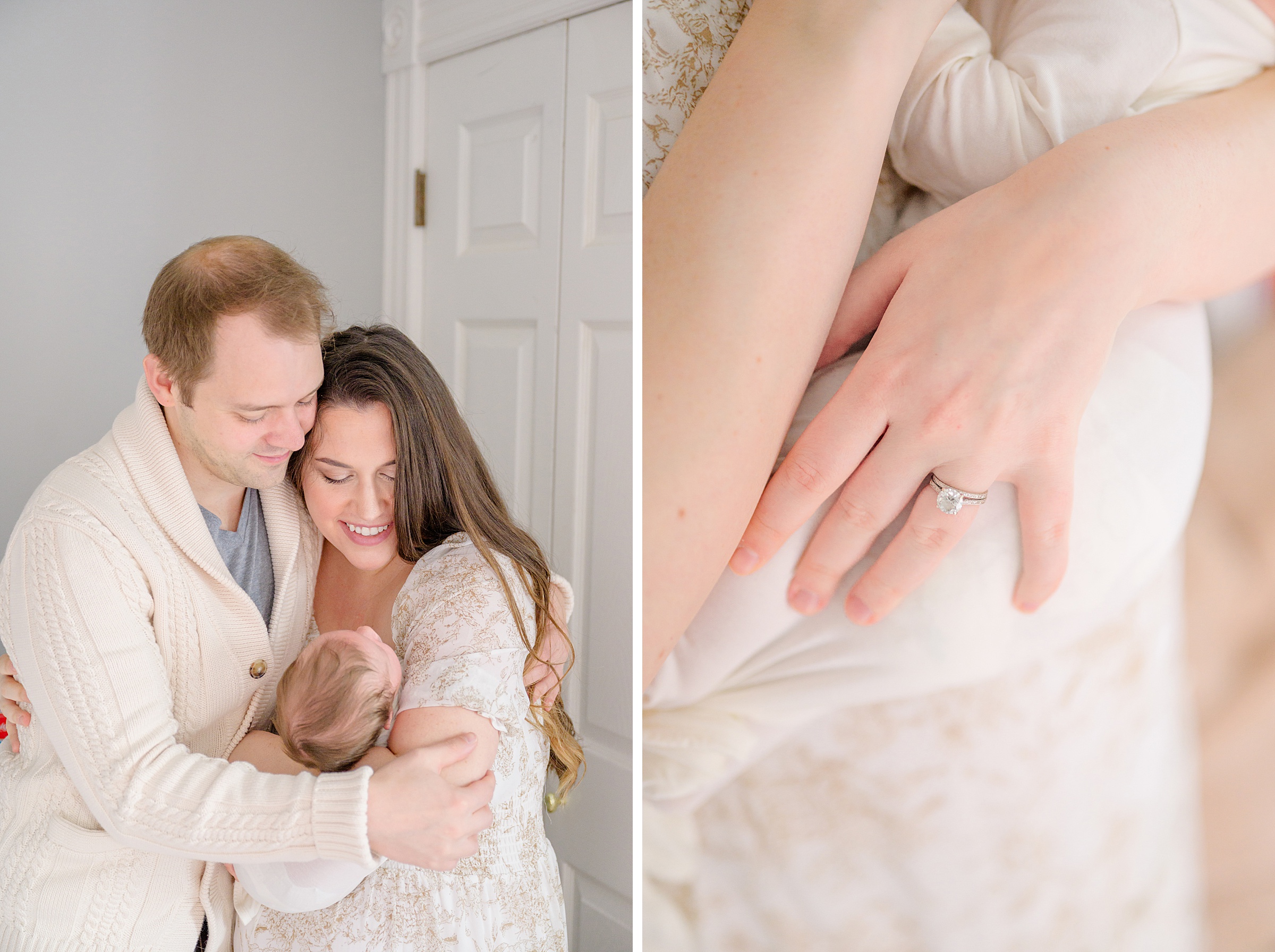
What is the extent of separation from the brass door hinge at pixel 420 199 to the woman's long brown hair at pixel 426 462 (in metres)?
0.29

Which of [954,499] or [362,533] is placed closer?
[954,499]

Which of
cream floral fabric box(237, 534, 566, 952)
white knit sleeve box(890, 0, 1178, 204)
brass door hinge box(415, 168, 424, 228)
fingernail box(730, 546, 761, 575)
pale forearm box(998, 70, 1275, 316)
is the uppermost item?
brass door hinge box(415, 168, 424, 228)

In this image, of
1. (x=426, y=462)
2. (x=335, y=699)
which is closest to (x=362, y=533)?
(x=426, y=462)

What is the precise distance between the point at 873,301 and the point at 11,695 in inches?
35.7

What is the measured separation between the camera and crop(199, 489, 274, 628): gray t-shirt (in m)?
0.84

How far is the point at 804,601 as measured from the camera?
1.26 feet

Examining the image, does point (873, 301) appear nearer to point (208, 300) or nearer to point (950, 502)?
point (950, 502)

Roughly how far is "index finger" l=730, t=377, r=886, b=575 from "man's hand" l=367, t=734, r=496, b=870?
0.48 m

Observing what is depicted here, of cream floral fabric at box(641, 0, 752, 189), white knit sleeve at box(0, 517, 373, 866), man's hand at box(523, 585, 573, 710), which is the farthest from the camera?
man's hand at box(523, 585, 573, 710)

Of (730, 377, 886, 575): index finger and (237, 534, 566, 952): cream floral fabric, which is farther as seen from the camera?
(237, 534, 566, 952): cream floral fabric

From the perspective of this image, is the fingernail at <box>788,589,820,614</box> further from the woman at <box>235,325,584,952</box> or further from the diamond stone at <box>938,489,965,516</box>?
the woman at <box>235,325,584,952</box>

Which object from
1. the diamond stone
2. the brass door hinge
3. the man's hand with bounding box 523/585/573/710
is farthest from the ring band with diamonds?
the brass door hinge

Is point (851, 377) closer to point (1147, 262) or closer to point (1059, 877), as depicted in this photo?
point (1147, 262)

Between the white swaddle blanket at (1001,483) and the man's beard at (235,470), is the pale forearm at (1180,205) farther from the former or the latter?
the man's beard at (235,470)
